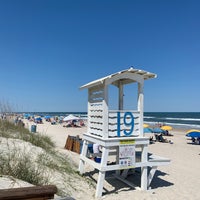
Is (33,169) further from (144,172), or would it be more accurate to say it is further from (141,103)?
(141,103)

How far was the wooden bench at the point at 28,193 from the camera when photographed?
2.16 meters

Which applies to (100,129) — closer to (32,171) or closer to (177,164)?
(32,171)

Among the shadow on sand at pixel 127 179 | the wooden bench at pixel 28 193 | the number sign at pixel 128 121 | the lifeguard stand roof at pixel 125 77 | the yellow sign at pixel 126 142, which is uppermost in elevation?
the lifeguard stand roof at pixel 125 77

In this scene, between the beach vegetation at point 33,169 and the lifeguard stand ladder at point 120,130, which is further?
the lifeguard stand ladder at point 120,130

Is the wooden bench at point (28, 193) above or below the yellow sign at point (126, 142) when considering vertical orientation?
below

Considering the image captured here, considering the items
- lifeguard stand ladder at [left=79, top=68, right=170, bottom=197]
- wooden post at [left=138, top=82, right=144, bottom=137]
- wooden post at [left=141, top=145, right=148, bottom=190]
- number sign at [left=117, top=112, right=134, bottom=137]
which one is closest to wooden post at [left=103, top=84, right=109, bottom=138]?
lifeguard stand ladder at [left=79, top=68, right=170, bottom=197]

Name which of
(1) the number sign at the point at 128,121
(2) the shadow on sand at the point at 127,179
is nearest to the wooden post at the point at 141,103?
(1) the number sign at the point at 128,121

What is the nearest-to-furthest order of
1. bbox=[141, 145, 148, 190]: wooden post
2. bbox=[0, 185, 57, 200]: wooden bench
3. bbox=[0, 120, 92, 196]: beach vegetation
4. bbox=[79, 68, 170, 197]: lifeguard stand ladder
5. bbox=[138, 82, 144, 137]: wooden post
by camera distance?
bbox=[0, 185, 57, 200]: wooden bench → bbox=[0, 120, 92, 196]: beach vegetation → bbox=[79, 68, 170, 197]: lifeguard stand ladder → bbox=[141, 145, 148, 190]: wooden post → bbox=[138, 82, 144, 137]: wooden post

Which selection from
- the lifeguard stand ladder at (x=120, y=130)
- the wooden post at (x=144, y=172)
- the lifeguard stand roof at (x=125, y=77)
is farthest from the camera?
the wooden post at (x=144, y=172)

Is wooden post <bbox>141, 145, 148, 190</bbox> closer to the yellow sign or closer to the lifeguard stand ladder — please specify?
the lifeguard stand ladder

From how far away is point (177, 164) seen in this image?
8.86 meters

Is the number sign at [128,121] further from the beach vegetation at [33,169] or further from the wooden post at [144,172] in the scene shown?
the beach vegetation at [33,169]

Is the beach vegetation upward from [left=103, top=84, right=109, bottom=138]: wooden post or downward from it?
downward

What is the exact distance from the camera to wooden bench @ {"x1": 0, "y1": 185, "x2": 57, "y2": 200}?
7.08 ft
